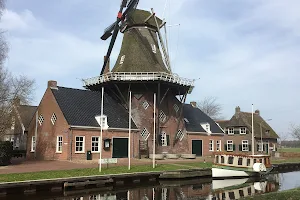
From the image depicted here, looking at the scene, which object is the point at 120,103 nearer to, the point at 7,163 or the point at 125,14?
the point at 125,14

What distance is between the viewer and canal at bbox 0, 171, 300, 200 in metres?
15.8

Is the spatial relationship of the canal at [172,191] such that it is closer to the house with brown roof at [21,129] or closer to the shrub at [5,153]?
the shrub at [5,153]

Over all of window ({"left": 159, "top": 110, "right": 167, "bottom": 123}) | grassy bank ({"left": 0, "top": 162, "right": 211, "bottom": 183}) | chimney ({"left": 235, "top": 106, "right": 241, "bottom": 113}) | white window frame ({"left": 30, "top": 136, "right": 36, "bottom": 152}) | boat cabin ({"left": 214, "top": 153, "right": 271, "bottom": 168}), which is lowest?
grassy bank ({"left": 0, "top": 162, "right": 211, "bottom": 183})

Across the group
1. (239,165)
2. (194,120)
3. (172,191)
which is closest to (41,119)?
(172,191)

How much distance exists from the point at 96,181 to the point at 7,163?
8832 millimetres

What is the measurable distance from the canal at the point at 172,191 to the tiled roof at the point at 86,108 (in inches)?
400

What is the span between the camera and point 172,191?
17812 mm

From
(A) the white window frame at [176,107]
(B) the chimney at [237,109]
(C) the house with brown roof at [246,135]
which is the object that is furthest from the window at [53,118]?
(B) the chimney at [237,109]

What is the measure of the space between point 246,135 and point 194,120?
13326 mm

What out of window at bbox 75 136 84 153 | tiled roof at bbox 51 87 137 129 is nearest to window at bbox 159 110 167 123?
tiled roof at bbox 51 87 137 129

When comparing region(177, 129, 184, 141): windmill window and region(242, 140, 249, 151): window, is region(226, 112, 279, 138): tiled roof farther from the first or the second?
region(177, 129, 184, 141): windmill window

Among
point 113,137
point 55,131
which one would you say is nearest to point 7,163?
point 55,131

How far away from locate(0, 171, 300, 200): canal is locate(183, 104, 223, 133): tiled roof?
15685mm

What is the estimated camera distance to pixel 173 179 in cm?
2117
